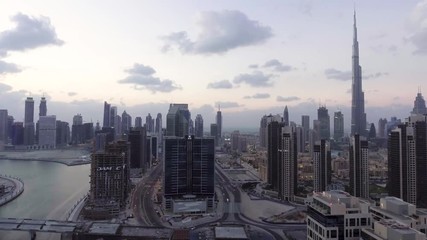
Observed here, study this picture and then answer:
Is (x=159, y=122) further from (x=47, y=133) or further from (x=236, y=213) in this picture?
(x=236, y=213)

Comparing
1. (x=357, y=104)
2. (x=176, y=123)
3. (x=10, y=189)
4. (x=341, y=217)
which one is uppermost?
(x=357, y=104)

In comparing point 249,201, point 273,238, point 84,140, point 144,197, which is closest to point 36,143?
point 84,140

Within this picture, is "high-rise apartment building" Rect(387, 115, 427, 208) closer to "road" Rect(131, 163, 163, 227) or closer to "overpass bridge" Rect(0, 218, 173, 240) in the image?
"road" Rect(131, 163, 163, 227)

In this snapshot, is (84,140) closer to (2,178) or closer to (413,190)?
(2,178)

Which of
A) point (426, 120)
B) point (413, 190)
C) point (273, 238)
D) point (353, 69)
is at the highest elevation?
point (353, 69)

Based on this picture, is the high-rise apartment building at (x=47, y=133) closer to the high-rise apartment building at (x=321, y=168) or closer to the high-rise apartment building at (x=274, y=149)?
the high-rise apartment building at (x=274, y=149)

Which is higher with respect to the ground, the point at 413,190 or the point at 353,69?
the point at 353,69

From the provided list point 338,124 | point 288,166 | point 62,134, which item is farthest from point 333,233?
point 62,134

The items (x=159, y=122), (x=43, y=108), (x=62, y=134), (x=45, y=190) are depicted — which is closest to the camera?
(x=45, y=190)
